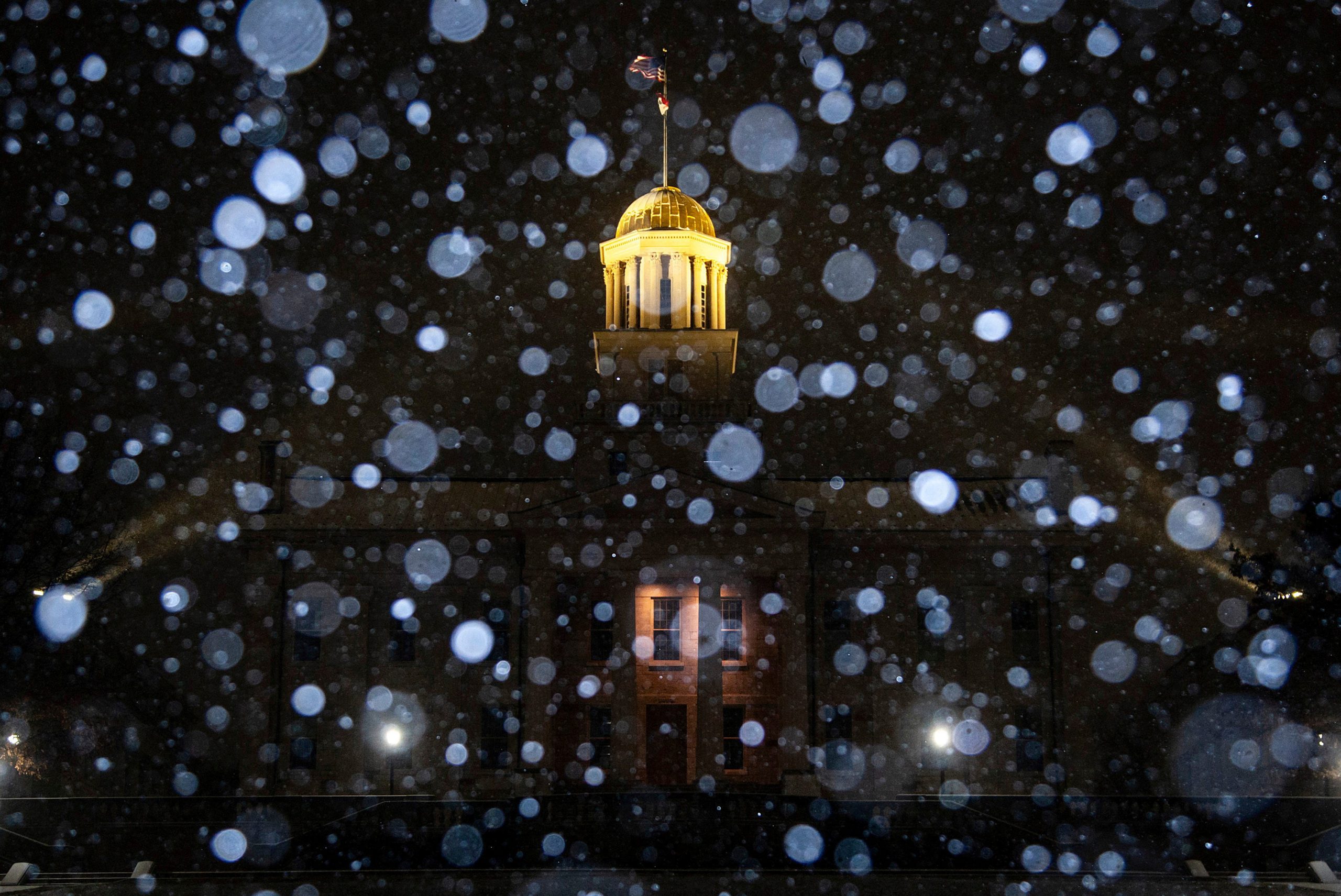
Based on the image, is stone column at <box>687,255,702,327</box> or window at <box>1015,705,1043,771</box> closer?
window at <box>1015,705,1043,771</box>

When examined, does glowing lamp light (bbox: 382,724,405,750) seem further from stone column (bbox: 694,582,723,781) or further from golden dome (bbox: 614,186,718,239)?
golden dome (bbox: 614,186,718,239)

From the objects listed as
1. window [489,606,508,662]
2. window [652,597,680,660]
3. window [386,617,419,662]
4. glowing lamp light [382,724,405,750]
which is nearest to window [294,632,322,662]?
window [386,617,419,662]

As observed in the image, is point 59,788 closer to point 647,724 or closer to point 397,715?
point 397,715

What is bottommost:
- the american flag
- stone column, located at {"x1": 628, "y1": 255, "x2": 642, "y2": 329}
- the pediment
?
the pediment

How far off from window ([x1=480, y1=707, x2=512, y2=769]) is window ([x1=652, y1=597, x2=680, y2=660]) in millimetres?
5349

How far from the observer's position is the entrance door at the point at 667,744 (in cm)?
3472

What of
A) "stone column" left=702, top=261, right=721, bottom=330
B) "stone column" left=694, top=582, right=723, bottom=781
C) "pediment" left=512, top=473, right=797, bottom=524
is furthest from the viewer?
"stone column" left=702, top=261, right=721, bottom=330

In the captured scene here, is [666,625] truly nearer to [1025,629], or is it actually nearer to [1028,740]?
[1025,629]

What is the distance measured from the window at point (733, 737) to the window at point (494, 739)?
6.93m

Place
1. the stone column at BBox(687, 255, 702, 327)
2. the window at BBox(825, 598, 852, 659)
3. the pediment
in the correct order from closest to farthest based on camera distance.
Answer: the pediment → the window at BBox(825, 598, 852, 659) → the stone column at BBox(687, 255, 702, 327)

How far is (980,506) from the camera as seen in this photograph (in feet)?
125

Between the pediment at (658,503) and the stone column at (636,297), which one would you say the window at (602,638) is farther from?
the stone column at (636,297)

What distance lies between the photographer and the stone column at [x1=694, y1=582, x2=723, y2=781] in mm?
→ 31500

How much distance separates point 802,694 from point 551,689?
24.2 feet
